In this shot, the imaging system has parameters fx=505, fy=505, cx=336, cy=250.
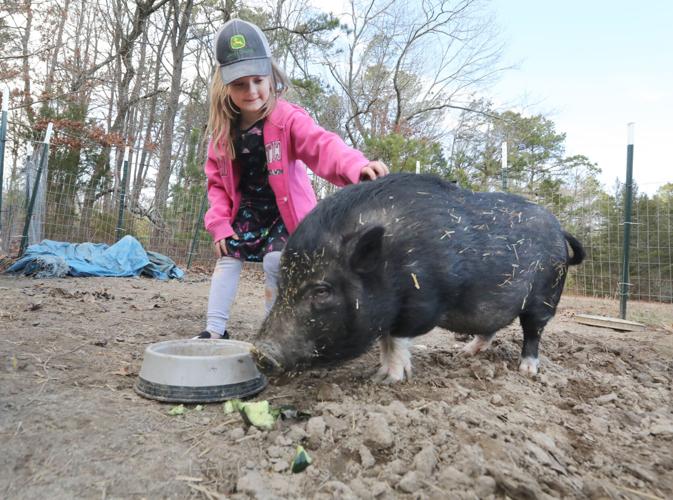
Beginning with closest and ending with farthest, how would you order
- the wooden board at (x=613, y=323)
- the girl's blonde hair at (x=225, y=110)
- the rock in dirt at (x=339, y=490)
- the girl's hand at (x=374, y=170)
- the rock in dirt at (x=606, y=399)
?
the rock in dirt at (x=339, y=490) < the rock in dirt at (x=606, y=399) < the girl's hand at (x=374, y=170) < the girl's blonde hair at (x=225, y=110) < the wooden board at (x=613, y=323)

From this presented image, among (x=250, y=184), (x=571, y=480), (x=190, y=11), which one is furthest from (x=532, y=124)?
(x=571, y=480)

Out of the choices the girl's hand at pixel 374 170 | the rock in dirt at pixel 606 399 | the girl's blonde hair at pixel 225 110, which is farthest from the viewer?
the girl's blonde hair at pixel 225 110

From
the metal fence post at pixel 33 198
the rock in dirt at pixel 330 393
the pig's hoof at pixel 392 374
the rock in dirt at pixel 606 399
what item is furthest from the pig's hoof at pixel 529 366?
the metal fence post at pixel 33 198

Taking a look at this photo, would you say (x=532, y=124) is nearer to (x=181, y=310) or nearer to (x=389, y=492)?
(x=181, y=310)

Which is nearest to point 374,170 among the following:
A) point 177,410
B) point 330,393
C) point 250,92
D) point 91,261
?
point 250,92

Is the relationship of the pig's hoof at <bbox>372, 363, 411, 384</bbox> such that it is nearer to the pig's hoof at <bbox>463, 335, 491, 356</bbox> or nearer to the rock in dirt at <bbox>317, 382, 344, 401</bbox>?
the rock in dirt at <bbox>317, 382, 344, 401</bbox>

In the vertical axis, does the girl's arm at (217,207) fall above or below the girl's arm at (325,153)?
below

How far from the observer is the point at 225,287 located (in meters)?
3.33

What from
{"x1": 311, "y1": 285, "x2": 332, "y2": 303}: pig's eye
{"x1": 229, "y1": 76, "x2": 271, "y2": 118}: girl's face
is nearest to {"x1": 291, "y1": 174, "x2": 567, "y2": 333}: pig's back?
{"x1": 311, "y1": 285, "x2": 332, "y2": 303}: pig's eye

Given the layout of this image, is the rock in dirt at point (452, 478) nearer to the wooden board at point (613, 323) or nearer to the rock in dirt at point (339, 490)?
the rock in dirt at point (339, 490)

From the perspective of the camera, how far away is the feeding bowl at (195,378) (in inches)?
84.3

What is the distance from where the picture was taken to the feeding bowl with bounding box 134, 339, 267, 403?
7.02 ft

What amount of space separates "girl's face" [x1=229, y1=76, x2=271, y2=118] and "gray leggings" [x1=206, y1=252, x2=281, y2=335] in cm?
93

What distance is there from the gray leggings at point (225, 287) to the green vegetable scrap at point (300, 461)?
1648 millimetres
